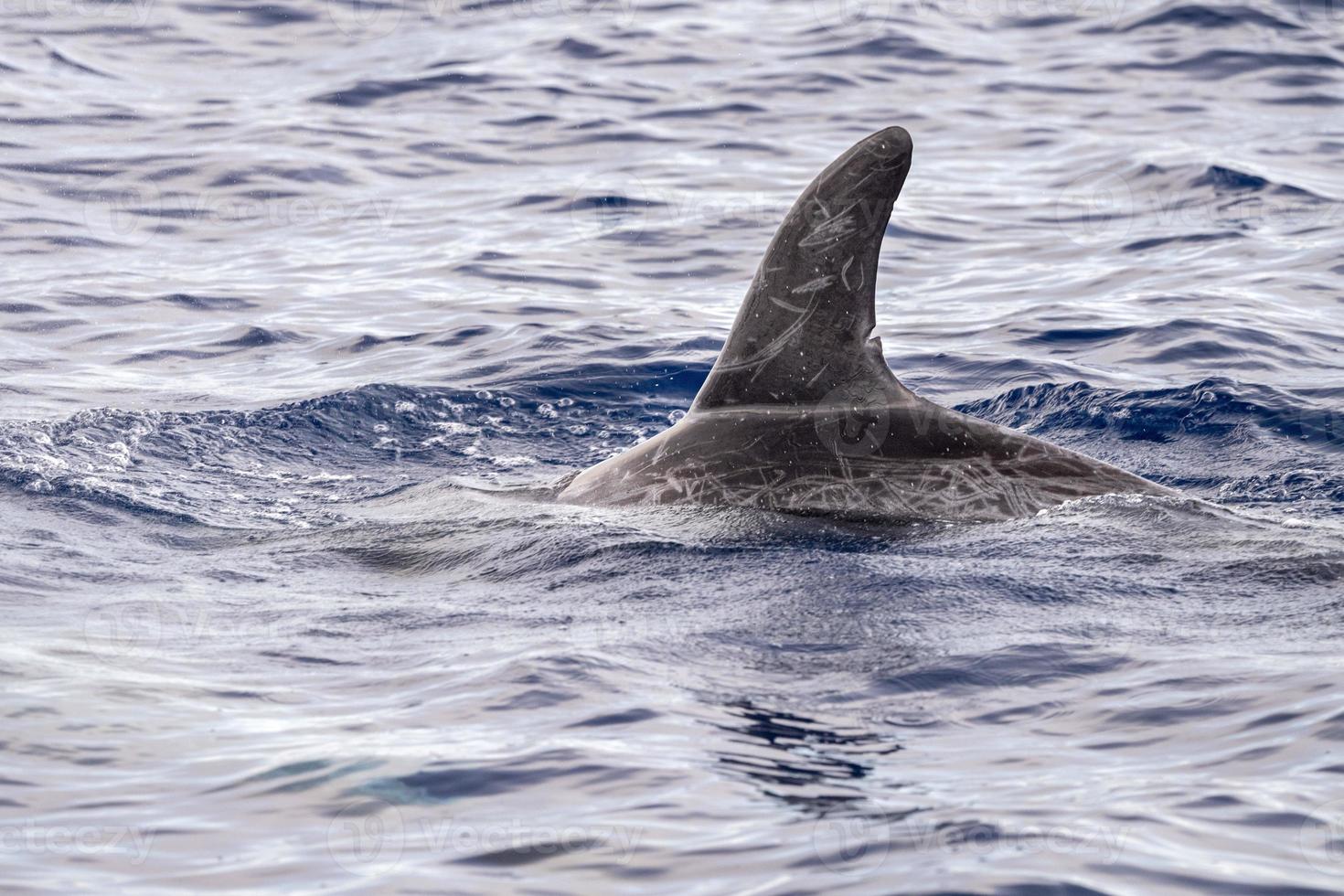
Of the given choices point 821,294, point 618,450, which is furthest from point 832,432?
point 618,450

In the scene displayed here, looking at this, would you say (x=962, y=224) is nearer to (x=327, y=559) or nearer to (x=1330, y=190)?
(x=1330, y=190)

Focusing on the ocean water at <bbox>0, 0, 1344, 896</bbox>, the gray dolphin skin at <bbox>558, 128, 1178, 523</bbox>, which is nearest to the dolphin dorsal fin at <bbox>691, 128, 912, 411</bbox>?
the gray dolphin skin at <bbox>558, 128, 1178, 523</bbox>

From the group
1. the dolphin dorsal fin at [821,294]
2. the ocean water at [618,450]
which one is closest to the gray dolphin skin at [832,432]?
the dolphin dorsal fin at [821,294]

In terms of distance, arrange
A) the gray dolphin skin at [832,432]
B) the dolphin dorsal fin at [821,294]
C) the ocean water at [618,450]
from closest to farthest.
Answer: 1. the ocean water at [618,450]
2. the dolphin dorsal fin at [821,294]
3. the gray dolphin skin at [832,432]

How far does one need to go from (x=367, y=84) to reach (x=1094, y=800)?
63.3 ft

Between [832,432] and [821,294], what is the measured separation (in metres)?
0.74

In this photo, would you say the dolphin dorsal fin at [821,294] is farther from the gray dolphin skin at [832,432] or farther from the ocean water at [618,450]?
the ocean water at [618,450]

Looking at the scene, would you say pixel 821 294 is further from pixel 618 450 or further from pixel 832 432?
pixel 618 450

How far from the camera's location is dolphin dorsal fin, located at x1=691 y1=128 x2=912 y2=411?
789 cm

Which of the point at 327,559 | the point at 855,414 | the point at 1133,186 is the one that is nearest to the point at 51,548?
the point at 327,559

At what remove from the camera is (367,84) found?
2261 cm

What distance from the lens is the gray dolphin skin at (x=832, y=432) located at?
8.10 metres

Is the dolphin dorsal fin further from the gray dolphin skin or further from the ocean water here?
the ocean water

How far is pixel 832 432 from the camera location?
8.34 m
